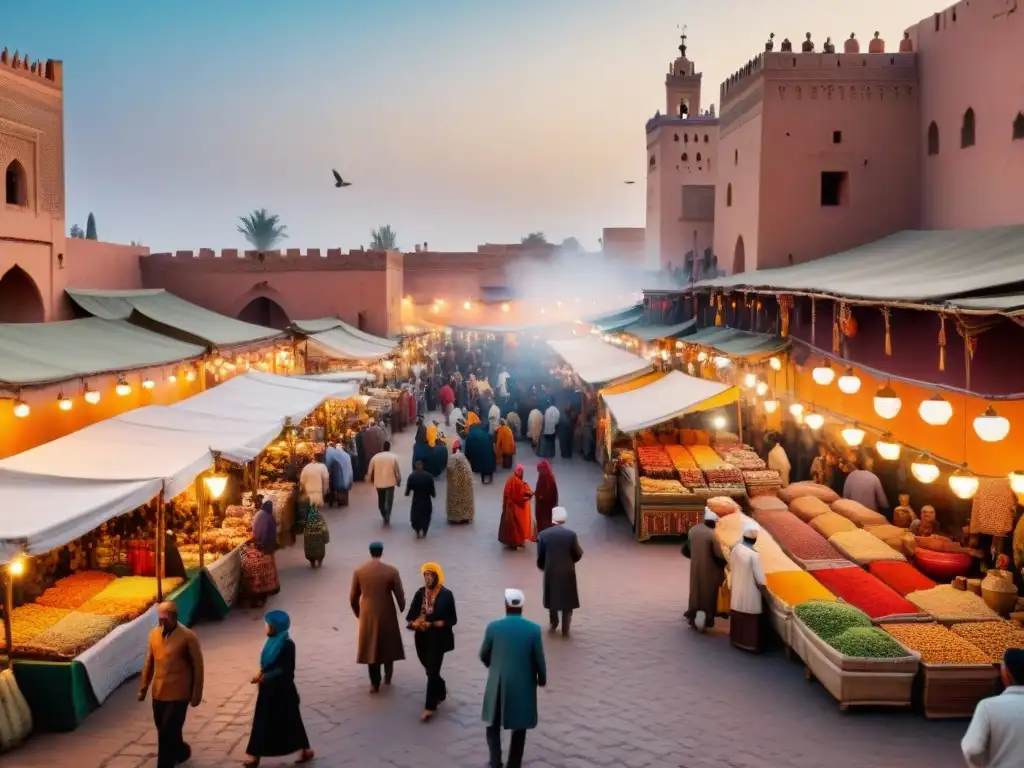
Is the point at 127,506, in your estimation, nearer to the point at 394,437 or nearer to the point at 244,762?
the point at 244,762

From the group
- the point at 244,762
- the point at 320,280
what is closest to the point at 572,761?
the point at 244,762

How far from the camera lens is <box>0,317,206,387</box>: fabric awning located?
1085 centimetres

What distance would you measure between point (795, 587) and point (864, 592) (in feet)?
1.88

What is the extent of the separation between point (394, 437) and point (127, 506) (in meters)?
14.1

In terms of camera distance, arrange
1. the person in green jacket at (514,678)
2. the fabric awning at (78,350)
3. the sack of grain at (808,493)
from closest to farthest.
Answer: the person in green jacket at (514,678) → the fabric awning at (78,350) → the sack of grain at (808,493)

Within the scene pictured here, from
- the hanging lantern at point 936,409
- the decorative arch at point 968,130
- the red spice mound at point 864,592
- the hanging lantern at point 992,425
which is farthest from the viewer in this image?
the decorative arch at point 968,130

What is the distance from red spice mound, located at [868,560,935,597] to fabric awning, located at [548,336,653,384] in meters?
7.40

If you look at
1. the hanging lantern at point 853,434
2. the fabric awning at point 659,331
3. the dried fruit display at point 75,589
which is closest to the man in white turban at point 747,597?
the hanging lantern at point 853,434

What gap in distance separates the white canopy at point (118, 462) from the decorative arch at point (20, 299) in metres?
6.74

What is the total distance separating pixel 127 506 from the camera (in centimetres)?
729

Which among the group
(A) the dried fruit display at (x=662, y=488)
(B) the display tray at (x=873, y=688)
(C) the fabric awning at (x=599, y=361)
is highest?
(C) the fabric awning at (x=599, y=361)

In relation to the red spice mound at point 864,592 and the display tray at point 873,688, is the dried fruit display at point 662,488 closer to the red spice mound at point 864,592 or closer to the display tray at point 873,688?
the red spice mound at point 864,592

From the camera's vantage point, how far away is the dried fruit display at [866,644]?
262 inches

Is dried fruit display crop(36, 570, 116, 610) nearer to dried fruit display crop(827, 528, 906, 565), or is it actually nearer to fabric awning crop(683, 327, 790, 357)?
dried fruit display crop(827, 528, 906, 565)
